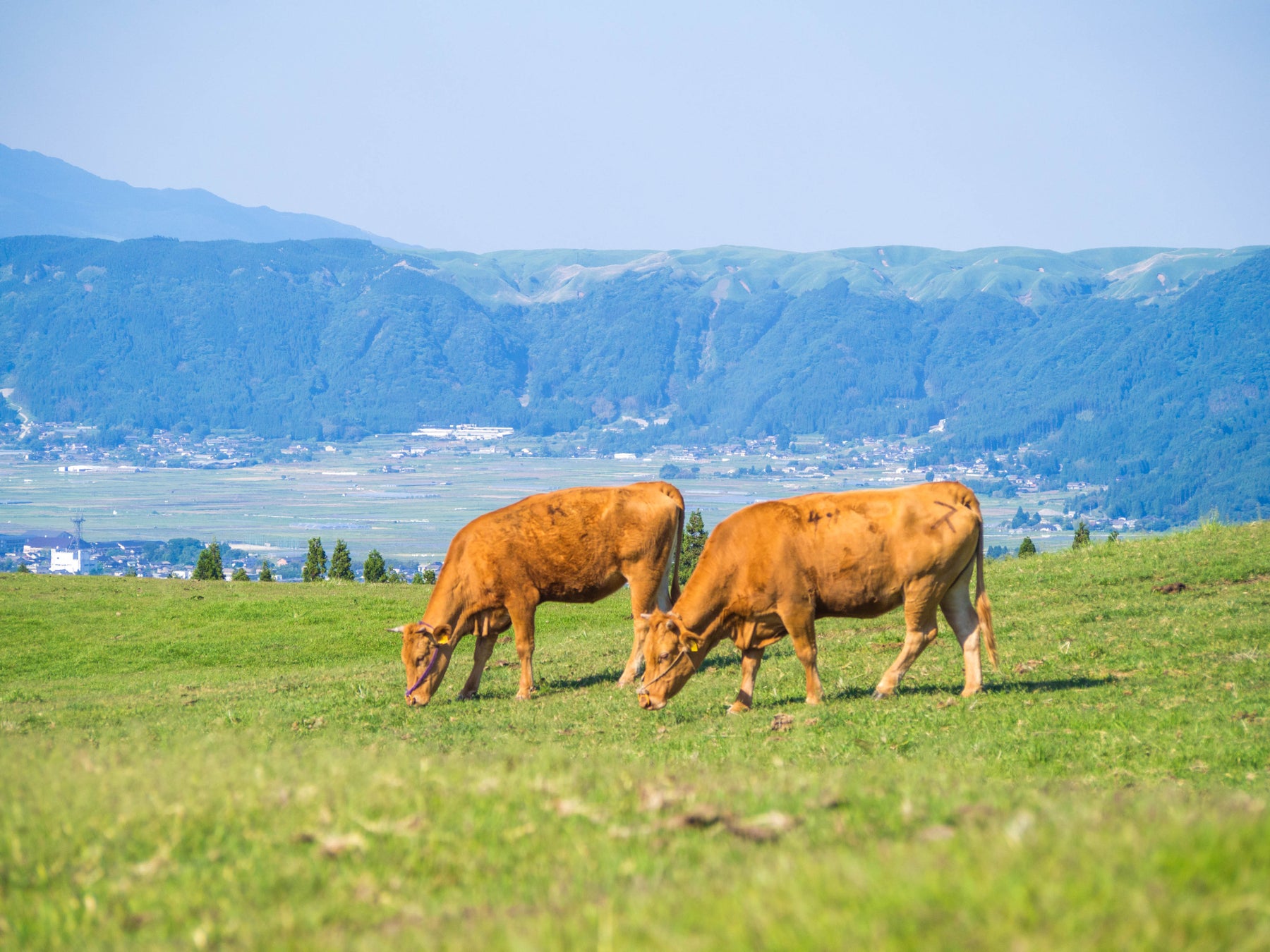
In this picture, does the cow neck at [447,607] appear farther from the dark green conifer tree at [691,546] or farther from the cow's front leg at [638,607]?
the dark green conifer tree at [691,546]

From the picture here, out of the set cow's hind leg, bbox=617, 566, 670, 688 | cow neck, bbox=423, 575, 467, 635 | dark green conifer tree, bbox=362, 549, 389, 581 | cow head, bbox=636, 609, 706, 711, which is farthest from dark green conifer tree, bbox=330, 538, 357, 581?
cow head, bbox=636, 609, 706, 711

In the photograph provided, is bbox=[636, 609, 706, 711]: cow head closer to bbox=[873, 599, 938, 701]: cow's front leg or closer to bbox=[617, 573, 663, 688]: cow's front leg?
bbox=[873, 599, 938, 701]: cow's front leg

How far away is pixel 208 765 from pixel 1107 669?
13333mm

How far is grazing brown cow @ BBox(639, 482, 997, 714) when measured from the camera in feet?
50.9

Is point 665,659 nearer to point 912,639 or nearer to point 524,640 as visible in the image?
point 912,639

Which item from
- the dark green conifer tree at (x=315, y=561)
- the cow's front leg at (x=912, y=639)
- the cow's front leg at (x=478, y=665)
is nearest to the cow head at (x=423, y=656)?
the cow's front leg at (x=478, y=665)

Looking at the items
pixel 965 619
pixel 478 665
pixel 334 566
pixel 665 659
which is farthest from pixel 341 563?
pixel 965 619

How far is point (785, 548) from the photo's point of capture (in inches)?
618

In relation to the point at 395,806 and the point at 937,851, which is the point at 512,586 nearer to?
the point at 395,806

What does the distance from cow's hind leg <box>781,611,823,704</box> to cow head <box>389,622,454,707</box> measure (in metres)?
6.14

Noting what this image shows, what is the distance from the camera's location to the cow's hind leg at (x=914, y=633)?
51.1ft

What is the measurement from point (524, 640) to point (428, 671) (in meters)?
1.67

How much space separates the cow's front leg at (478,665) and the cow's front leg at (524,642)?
1.73 ft

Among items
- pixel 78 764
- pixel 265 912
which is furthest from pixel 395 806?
pixel 78 764
